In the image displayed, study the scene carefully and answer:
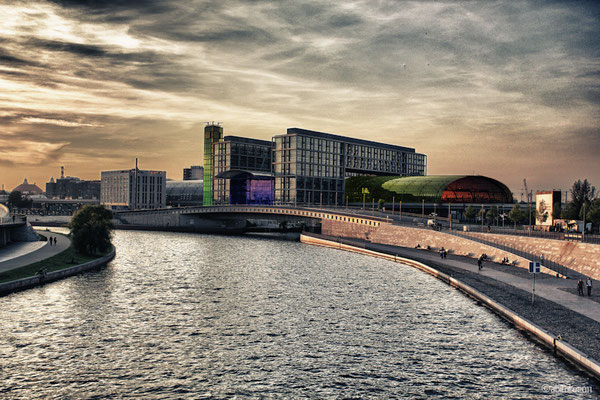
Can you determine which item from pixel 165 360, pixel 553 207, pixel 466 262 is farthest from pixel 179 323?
pixel 553 207

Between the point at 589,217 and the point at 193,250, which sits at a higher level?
the point at 589,217

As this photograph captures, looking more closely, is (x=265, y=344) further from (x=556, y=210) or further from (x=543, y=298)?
(x=556, y=210)

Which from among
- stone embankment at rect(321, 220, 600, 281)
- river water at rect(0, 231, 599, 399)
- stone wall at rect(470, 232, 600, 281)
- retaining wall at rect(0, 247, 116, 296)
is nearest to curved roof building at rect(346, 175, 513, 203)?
stone embankment at rect(321, 220, 600, 281)

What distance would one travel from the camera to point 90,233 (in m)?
79.3

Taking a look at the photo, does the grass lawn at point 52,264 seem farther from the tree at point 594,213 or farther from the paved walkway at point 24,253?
the tree at point 594,213

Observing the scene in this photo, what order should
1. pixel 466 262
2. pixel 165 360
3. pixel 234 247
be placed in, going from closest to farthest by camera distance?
pixel 165 360 → pixel 466 262 → pixel 234 247

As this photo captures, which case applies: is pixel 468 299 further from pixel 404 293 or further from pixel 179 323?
pixel 179 323

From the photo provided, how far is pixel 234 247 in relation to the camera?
111 metres

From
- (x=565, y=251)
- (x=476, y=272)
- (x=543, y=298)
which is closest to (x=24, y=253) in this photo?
(x=476, y=272)

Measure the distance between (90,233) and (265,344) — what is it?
180 ft

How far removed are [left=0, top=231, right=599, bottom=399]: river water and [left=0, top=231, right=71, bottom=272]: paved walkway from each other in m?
10.1

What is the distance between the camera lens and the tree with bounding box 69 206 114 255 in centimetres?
7912

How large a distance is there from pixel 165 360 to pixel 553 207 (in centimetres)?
7569

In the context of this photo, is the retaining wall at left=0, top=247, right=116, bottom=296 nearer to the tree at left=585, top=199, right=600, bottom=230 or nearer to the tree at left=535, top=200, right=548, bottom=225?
the tree at left=535, top=200, right=548, bottom=225
